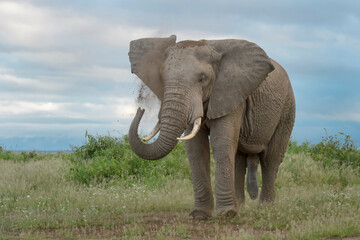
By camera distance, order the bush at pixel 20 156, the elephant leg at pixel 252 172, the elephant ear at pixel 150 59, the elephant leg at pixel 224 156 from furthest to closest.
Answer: the bush at pixel 20 156, the elephant leg at pixel 252 172, the elephant leg at pixel 224 156, the elephant ear at pixel 150 59

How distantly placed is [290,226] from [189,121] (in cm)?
253

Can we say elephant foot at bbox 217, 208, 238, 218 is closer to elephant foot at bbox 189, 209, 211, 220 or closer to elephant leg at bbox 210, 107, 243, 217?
elephant leg at bbox 210, 107, 243, 217

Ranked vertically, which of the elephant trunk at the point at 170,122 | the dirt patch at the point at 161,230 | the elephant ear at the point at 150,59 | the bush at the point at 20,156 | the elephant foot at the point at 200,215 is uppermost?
the elephant ear at the point at 150,59

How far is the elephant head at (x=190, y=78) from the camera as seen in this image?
787 cm

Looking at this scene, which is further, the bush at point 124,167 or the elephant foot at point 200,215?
the bush at point 124,167

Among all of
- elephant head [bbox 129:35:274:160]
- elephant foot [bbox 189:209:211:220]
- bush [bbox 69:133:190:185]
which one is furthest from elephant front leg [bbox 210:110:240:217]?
bush [bbox 69:133:190:185]

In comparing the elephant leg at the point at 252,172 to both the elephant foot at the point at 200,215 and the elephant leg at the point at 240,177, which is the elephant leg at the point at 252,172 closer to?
the elephant leg at the point at 240,177

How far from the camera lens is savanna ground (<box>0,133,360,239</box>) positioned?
27.8 feet

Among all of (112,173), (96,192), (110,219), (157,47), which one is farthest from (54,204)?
(157,47)

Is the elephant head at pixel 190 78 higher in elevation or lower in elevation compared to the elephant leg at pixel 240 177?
higher

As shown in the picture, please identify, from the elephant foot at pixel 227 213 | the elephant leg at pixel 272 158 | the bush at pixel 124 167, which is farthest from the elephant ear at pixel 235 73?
the bush at pixel 124 167

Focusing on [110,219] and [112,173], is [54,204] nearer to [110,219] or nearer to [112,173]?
[110,219]

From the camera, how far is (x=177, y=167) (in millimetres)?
15445

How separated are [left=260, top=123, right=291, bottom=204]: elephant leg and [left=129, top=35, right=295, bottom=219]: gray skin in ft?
1.75
